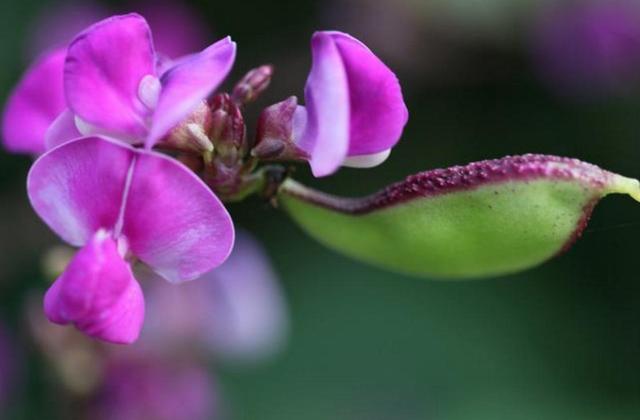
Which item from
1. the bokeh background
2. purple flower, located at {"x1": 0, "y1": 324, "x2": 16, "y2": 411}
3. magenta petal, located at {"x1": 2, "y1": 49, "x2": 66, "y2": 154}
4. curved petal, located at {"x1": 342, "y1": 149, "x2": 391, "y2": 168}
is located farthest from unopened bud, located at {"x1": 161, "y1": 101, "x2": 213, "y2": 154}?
the bokeh background

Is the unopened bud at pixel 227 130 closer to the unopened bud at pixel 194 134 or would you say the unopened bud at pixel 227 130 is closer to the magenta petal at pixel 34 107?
the unopened bud at pixel 194 134

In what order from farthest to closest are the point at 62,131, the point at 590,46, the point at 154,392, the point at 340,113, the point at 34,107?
1. the point at 590,46
2. the point at 154,392
3. the point at 34,107
4. the point at 62,131
5. the point at 340,113

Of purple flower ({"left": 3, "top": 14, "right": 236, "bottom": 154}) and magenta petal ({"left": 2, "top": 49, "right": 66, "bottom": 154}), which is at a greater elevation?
→ purple flower ({"left": 3, "top": 14, "right": 236, "bottom": 154})

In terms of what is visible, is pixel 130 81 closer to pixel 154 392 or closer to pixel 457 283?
pixel 154 392

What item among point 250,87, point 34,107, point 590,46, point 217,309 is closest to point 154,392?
point 217,309

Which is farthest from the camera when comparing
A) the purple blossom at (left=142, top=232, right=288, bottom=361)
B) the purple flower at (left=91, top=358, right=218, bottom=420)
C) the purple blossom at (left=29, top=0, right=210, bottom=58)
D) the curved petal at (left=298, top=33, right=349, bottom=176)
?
the purple blossom at (left=29, top=0, right=210, bottom=58)

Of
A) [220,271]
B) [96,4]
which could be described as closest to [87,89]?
[220,271]

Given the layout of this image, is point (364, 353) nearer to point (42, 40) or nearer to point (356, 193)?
point (356, 193)

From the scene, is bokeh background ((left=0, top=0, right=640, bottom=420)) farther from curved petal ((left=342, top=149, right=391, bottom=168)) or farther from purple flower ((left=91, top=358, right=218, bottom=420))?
curved petal ((left=342, top=149, right=391, bottom=168))
